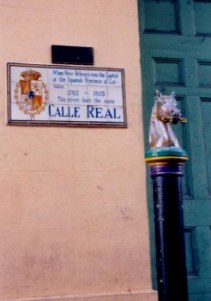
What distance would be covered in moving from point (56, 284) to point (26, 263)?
0.89ft

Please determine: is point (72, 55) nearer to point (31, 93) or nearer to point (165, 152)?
point (31, 93)

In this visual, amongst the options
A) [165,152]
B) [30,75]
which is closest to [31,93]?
[30,75]

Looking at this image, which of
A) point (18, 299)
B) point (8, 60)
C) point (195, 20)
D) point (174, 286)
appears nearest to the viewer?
point (174, 286)

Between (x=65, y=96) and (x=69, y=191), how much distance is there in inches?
29.0

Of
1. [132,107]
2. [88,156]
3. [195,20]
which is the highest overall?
[195,20]

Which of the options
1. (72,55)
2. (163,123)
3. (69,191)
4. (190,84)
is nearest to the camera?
(163,123)

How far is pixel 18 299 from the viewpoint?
3807 millimetres

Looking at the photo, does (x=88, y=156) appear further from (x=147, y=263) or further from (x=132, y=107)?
(x=147, y=263)

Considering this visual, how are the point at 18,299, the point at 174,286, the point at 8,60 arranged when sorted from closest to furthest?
the point at 174,286, the point at 18,299, the point at 8,60

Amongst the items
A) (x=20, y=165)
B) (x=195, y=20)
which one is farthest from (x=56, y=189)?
(x=195, y=20)

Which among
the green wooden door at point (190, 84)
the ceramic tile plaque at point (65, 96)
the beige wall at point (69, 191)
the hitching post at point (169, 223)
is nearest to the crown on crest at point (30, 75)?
the ceramic tile plaque at point (65, 96)

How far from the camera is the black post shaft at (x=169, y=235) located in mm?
2512

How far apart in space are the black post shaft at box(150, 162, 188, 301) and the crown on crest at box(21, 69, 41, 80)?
1805 mm

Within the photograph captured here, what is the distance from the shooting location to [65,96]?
4.13 m
